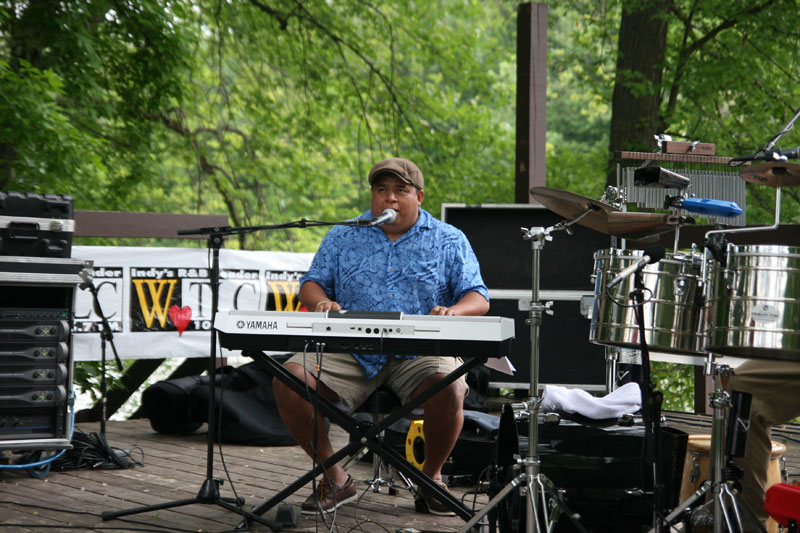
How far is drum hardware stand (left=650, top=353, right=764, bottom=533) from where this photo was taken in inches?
109

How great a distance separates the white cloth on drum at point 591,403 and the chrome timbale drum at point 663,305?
8.3 inches

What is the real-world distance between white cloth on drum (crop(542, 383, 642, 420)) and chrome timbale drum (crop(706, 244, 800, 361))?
0.43 m

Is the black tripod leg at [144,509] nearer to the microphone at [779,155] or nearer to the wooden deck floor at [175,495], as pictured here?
Result: the wooden deck floor at [175,495]

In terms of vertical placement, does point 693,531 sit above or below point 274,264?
below

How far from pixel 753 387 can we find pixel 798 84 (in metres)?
6.57

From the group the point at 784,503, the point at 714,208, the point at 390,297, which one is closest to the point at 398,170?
the point at 390,297

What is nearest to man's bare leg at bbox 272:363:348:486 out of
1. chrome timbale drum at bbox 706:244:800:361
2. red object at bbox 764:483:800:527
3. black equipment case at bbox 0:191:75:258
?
black equipment case at bbox 0:191:75:258

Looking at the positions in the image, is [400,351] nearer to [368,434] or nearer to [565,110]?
[368,434]

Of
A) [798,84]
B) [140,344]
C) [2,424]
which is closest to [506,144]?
[798,84]

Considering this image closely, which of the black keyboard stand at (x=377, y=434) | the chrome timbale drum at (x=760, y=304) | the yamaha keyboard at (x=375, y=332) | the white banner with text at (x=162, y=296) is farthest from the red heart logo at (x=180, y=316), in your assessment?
the chrome timbale drum at (x=760, y=304)

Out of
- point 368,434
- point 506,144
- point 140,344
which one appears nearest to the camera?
point 368,434

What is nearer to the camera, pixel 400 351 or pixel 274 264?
pixel 400 351

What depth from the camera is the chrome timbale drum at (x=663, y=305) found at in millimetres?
2977

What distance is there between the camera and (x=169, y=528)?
323 cm
